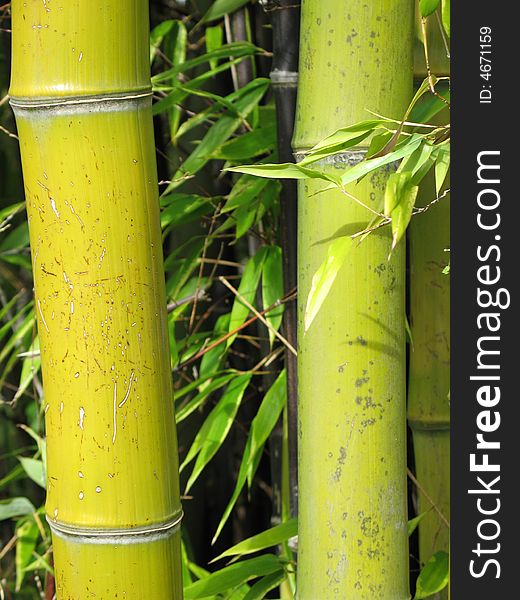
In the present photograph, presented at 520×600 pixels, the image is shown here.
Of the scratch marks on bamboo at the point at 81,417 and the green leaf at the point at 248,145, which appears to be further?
the green leaf at the point at 248,145

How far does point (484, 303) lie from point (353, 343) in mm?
99

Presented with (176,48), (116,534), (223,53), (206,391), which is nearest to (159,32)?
(176,48)

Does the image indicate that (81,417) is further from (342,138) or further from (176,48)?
(176,48)

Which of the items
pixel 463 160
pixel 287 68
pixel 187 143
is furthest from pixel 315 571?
pixel 187 143

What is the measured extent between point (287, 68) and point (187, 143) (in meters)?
0.46

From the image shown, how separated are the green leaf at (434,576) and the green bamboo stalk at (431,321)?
0.04 metres

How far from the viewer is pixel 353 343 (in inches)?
23.9

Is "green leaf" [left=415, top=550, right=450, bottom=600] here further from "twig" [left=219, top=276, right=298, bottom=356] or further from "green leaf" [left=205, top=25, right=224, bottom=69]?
"green leaf" [left=205, top=25, right=224, bottom=69]

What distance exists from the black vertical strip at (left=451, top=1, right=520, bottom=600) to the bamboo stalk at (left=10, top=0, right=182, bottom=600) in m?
0.20

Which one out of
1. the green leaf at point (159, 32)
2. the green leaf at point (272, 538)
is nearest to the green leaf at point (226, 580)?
the green leaf at point (272, 538)

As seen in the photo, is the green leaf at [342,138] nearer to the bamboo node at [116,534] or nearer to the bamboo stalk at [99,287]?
the bamboo stalk at [99,287]

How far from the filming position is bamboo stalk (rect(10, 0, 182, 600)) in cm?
56

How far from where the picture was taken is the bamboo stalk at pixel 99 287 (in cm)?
56

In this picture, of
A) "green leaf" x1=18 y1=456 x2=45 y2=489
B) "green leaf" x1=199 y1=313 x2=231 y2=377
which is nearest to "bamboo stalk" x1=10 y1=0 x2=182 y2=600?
"green leaf" x1=199 y1=313 x2=231 y2=377
